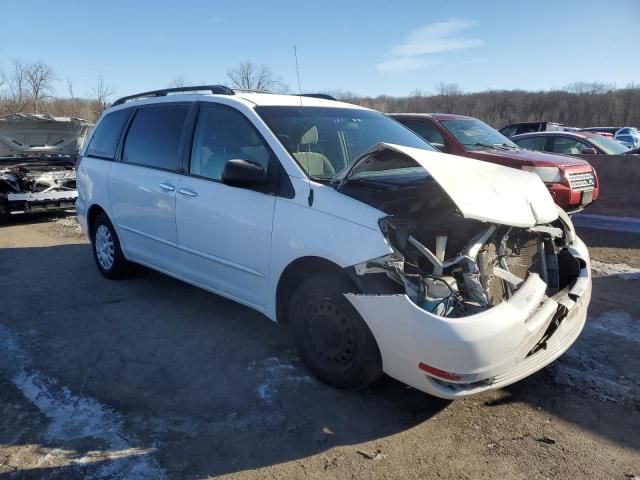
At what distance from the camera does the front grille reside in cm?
745

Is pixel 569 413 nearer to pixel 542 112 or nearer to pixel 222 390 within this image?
pixel 222 390

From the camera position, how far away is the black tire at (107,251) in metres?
5.35

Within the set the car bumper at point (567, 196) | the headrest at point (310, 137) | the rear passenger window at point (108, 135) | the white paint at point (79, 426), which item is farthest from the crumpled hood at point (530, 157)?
the white paint at point (79, 426)

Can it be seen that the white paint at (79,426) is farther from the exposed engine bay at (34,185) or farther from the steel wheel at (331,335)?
the exposed engine bay at (34,185)

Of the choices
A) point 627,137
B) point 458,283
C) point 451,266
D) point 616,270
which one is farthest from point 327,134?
point 627,137

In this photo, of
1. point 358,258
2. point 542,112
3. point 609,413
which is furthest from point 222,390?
point 542,112

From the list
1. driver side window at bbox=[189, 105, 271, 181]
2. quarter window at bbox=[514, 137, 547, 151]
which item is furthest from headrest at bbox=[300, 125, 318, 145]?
quarter window at bbox=[514, 137, 547, 151]

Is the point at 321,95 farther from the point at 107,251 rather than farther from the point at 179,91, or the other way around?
the point at 107,251

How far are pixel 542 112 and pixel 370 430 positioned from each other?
6695 cm

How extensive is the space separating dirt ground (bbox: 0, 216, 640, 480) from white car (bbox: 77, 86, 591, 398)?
34cm

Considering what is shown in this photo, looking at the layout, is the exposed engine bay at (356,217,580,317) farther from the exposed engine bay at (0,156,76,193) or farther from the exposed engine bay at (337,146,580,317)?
the exposed engine bay at (0,156,76,193)

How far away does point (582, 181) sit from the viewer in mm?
7617

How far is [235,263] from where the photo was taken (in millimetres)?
3734

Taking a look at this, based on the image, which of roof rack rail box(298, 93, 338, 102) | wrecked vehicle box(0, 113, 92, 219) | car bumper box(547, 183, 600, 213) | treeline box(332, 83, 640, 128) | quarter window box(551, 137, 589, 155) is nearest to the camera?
roof rack rail box(298, 93, 338, 102)
